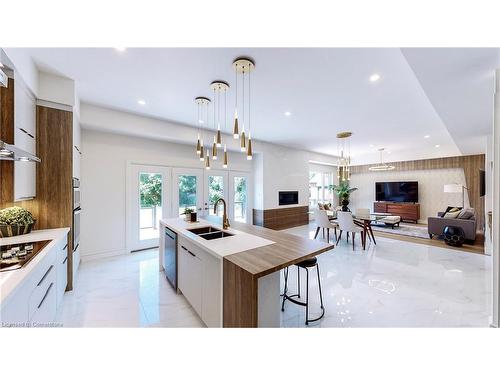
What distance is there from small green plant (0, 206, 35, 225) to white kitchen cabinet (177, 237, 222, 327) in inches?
62.9

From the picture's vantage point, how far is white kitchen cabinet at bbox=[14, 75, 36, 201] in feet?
6.05

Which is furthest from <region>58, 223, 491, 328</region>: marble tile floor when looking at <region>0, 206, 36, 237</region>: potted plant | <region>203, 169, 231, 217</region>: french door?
<region>203, 169, 231, 217</region>: french door

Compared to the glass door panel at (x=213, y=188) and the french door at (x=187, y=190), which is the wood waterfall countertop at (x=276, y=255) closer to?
the french door at (x=187, y=190)

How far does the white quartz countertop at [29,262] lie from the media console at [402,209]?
9789 mm

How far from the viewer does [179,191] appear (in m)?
4.65

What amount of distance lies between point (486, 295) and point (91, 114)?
20.7ft

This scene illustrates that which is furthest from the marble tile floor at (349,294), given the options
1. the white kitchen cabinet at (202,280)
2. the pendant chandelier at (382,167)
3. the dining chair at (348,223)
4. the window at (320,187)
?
the window at (320,187)

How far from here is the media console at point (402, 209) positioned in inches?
291

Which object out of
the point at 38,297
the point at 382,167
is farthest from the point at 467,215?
the point at 38,297

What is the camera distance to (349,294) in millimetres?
2463

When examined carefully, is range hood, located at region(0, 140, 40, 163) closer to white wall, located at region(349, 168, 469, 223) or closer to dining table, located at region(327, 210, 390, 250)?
dining table, located at region(327, 210, 390, 250)

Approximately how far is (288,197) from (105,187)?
5.13 m

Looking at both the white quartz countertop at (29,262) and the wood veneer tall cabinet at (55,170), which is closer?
the white quartz countertop at (29,262)
